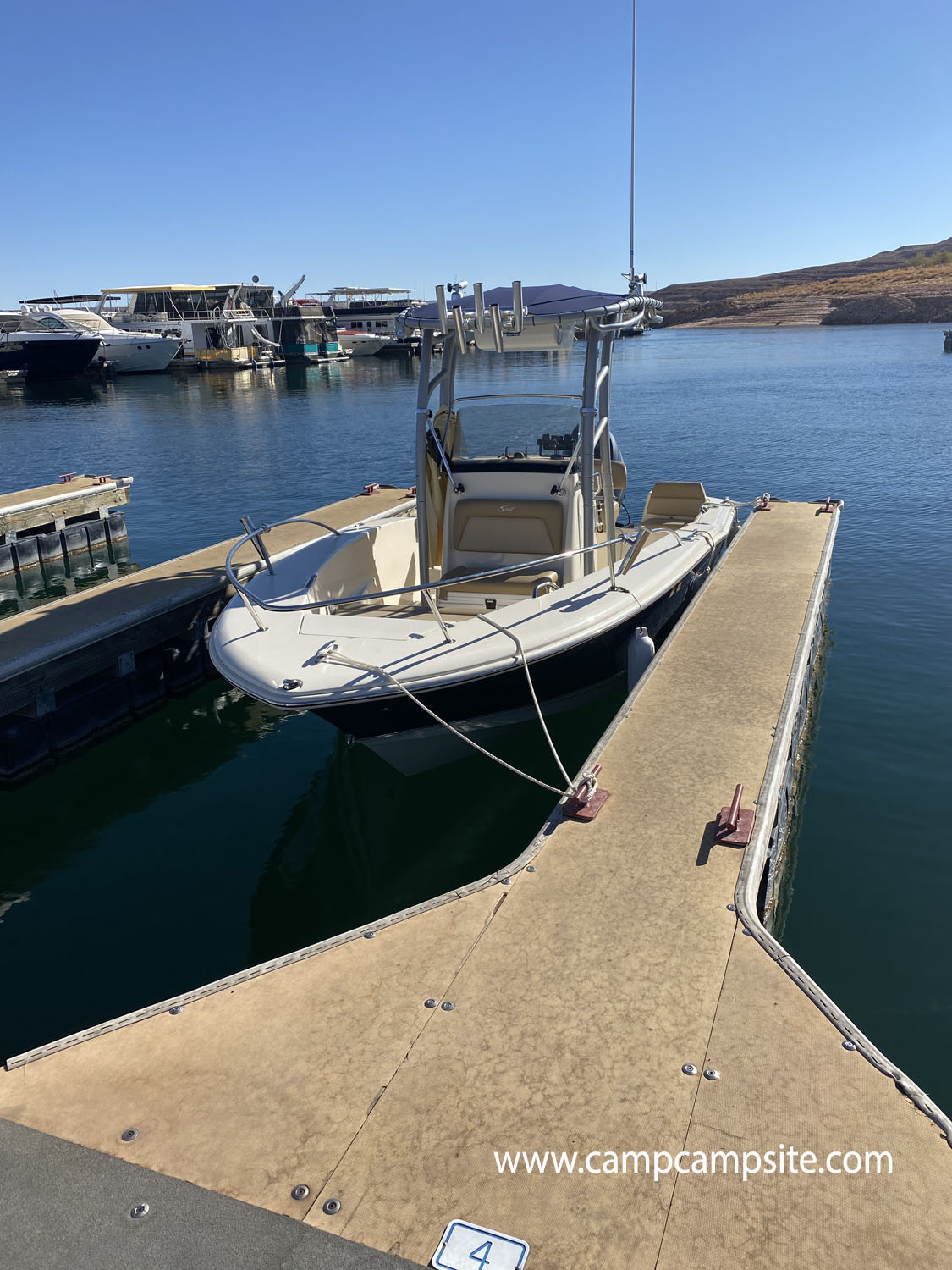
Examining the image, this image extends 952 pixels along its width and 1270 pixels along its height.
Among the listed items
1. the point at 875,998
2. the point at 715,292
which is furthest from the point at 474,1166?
the point at 715,292

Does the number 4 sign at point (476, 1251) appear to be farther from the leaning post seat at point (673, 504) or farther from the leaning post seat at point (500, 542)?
the leaning post seat at point (673, 504)

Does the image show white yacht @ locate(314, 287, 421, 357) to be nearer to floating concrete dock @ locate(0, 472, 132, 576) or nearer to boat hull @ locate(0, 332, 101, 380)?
boat hull @ locate(0, 332, 101, 380)

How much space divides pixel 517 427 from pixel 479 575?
345cm

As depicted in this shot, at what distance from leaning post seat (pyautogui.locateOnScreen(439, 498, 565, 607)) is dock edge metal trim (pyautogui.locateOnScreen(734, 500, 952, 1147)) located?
2997mm

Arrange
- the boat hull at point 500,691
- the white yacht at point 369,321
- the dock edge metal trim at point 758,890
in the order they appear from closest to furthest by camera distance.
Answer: the dock edge metal trim at point 758,890 → the boat hull at point 500,691 → the white yacht at point 369,321

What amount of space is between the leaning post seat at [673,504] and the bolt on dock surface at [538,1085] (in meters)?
9.18

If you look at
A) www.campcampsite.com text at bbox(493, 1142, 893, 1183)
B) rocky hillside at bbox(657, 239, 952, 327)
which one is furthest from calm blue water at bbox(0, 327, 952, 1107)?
rocky hillside at bbox(657, 239, 952, 327)

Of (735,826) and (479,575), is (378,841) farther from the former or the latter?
(735,826)

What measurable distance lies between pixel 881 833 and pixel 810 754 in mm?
1639

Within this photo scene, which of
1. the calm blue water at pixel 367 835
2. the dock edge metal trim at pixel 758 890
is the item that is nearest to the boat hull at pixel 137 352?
the calm blue water at pixel 367 835

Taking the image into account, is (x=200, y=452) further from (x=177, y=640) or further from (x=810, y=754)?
(x=810, y=754)

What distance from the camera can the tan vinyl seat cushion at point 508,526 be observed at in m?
9.74

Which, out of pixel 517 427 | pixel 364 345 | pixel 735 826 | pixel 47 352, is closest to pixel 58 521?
pixel 517 427

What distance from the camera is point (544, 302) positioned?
8.74 metres
